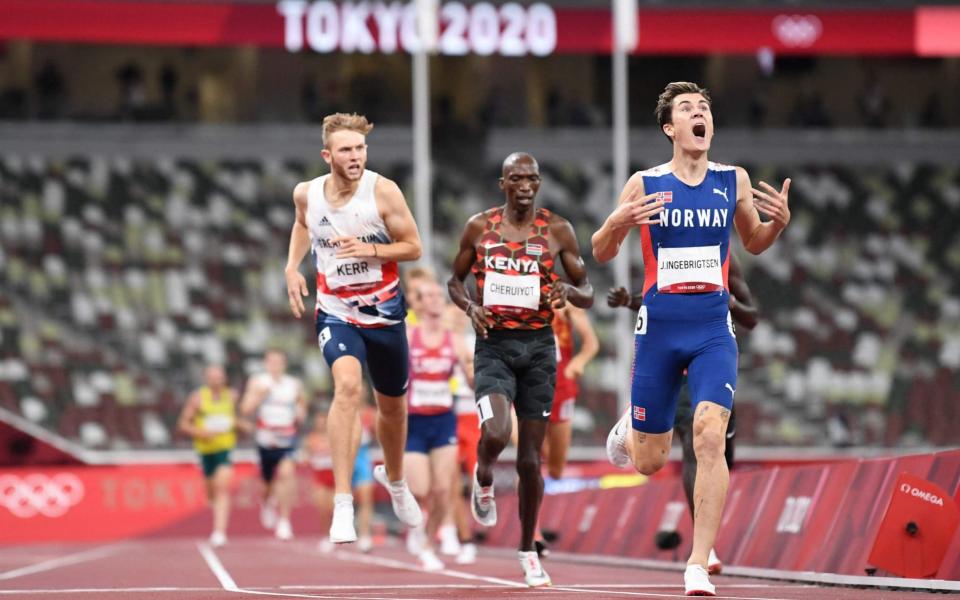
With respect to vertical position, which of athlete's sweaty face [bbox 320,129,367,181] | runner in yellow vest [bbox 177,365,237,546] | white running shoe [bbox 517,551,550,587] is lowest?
runner in yellow vest [bbox 177,365,237,546]

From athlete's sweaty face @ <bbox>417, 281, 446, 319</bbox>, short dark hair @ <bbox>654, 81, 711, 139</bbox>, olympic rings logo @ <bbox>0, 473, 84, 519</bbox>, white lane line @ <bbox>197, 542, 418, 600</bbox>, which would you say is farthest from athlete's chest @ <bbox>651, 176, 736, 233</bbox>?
olympic rings logo @ <bbox>0, 473, 84, 519</bbox>

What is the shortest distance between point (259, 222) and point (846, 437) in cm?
1268

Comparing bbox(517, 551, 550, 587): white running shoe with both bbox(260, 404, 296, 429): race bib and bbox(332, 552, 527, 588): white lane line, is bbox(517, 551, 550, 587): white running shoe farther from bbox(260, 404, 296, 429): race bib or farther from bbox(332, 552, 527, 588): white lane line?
bbox(260, 404, 296, 429): race bib

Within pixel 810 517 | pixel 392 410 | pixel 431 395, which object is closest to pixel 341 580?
pixel 392 410

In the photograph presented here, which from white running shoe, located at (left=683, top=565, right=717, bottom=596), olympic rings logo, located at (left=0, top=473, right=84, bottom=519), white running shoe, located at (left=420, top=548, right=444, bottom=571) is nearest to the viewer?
white running shoe, located at (left=683, top=565, right=717, bottom=596)

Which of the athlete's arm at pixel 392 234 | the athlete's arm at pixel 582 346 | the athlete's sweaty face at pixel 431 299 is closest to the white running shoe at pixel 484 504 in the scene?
the athlete's arm at pixel 392 234

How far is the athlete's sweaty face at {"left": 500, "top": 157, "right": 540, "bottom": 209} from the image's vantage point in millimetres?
10273

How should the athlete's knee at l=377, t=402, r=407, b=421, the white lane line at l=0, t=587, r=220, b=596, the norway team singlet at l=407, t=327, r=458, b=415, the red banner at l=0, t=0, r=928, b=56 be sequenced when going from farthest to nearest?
the red banner at l=0, t=0, r=928, b=56
the norway team singlet at l=407, t=327, r=458, b=415
the athlete's knee at l=377, t=402, r=407, b=421
the white lane line at l=0, t=587, r=220, b=596

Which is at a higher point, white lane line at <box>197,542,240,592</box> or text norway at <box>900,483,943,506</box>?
text norway at <box>900,483,943,506</box>

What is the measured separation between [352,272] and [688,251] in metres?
2.36

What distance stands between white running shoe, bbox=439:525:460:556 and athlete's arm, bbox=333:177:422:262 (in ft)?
19.0

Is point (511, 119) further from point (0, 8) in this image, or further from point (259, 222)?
point (0, 8)

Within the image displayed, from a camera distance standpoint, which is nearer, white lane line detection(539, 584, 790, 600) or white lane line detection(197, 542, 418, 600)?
white lane line detection(539, 584, 790, 600)

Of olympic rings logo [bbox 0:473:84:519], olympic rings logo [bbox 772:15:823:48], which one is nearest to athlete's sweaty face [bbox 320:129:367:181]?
olympic rings logo [bbox 0:473:84:519]
